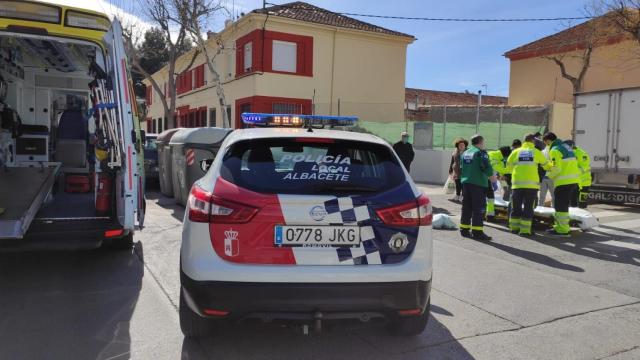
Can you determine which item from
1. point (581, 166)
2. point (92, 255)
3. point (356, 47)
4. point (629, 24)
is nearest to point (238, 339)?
point (92, 255)

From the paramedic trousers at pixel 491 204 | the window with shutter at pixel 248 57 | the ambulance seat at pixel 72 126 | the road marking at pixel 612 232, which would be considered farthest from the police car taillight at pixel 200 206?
the window with shutter at pixel 248 57

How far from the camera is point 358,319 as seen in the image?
10.8ft

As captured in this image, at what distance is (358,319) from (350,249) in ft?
1.47

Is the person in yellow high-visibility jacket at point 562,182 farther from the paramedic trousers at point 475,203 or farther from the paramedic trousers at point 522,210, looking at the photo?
the paramedic trousers at point 475,203

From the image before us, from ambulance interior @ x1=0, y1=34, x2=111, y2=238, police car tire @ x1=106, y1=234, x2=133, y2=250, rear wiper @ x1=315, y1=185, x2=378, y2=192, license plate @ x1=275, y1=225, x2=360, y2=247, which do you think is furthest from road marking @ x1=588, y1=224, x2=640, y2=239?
ambulance interior @ x1=0, y1=34, x2=111, y2=238

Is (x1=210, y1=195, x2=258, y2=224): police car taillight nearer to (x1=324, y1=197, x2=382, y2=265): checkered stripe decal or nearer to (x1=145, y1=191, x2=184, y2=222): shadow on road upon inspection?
(x1=324, y1=197, x2=382, y2=265): checkered stripe decal

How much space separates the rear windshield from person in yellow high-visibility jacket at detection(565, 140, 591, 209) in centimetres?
730

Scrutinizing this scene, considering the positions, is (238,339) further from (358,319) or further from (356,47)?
(356,47)

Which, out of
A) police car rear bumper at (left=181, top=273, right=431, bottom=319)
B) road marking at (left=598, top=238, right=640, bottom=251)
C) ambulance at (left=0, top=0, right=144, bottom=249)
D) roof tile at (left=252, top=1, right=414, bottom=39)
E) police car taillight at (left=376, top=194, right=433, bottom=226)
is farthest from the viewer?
roof tile at (left=252, top=1, right=414, bottom=39)

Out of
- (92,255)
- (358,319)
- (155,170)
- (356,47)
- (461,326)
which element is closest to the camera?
(358,319)

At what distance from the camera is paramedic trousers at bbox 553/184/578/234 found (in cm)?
847

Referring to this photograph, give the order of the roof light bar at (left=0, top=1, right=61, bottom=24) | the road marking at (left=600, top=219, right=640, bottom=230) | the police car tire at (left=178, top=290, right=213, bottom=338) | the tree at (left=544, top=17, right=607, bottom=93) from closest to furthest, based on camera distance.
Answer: the police car tire at (left=178, top=290, right=213, bottom=338) → the roof light bar at (left=0, top=1, right=61, bottom=24) → the road marking at (left=600, top=219, right=640, bottom=230) → the tree at (left=544, top=17, right=607, bottom=93)

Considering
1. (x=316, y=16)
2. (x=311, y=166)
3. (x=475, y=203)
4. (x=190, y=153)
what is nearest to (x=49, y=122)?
(x=190, y=153)

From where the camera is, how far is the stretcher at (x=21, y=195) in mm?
4895
